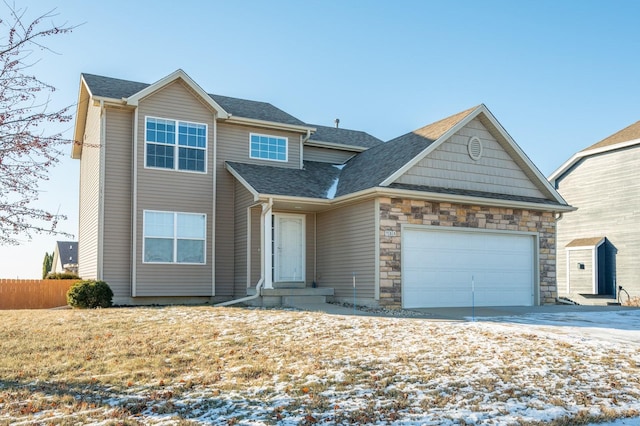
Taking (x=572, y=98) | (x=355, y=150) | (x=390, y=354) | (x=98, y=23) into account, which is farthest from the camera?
(x=355, y=150)

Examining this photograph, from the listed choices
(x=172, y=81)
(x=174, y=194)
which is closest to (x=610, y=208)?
(x=174, y=194)

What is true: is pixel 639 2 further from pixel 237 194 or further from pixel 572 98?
pixel 237 194

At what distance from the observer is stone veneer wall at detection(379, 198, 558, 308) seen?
1542 cm

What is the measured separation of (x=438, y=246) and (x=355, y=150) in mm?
6233

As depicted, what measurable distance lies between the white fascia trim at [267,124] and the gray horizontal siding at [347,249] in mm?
3040

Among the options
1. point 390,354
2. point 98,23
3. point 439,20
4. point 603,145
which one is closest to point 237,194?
point 439,20

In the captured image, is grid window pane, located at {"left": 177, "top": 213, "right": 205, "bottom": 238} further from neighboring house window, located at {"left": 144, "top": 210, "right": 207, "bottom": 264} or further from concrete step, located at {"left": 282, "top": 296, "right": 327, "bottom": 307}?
concrete step, located at {"left": 282, "top": 296, "right": 327, "bottom": 307}

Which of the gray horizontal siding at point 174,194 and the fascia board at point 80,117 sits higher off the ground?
the fascia board at point 80,117

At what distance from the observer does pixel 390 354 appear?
9.11 m

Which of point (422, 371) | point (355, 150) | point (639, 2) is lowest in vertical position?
point (422, 371)

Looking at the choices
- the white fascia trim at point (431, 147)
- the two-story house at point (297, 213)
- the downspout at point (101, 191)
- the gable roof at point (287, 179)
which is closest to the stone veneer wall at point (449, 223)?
the two-story house at point (297, 213)

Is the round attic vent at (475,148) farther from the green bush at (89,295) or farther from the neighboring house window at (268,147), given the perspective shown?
the green bush at (89,295)

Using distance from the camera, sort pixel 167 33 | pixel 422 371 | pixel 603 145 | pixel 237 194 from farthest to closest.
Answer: pixel 603 145 → pixel 237 194 → pixel 167 33 → pixel 422 371

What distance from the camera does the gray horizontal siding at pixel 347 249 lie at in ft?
51.5
